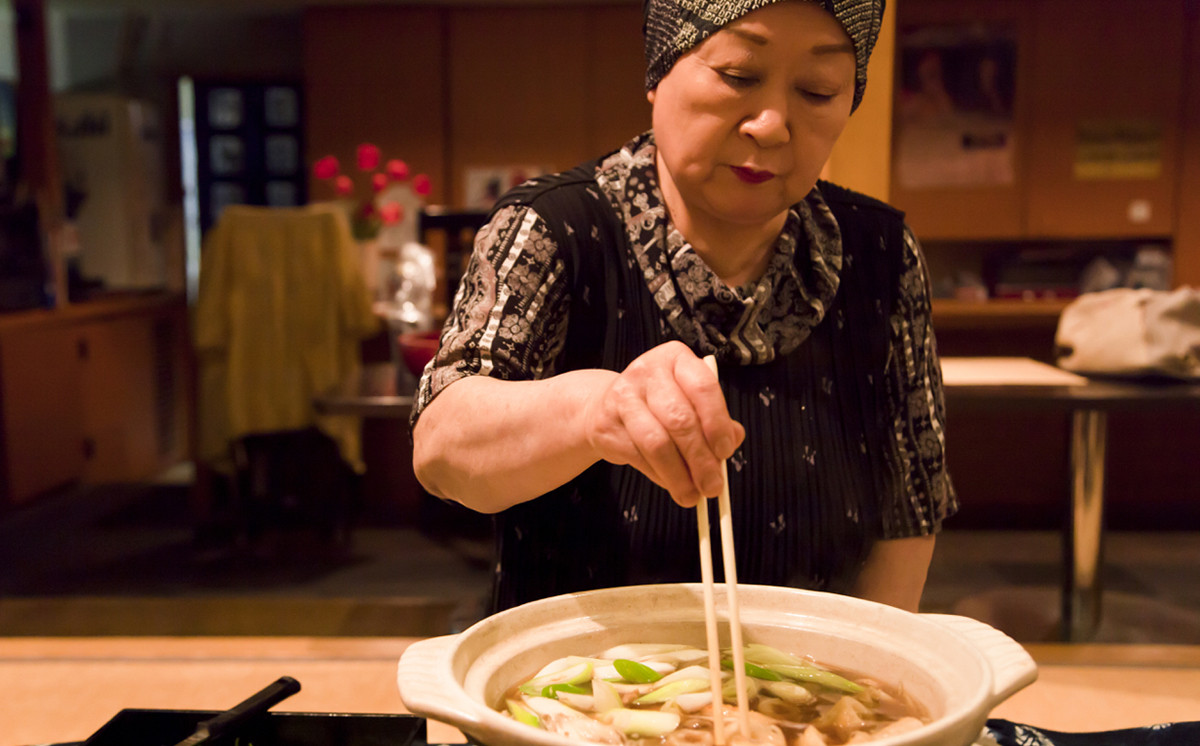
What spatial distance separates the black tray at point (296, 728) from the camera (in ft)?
2.10

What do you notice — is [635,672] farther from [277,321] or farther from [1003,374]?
[277,321]

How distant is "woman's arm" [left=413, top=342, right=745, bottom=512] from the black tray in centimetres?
19

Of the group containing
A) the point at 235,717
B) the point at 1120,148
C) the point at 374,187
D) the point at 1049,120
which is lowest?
the point at 235,717

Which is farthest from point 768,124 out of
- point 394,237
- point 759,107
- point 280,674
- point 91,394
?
point 91,394

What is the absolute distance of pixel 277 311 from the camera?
3.94m

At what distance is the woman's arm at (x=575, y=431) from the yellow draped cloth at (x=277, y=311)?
10.8 feet

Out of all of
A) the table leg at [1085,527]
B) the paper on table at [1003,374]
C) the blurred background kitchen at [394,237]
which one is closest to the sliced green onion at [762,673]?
the paper on table at [1003,374]

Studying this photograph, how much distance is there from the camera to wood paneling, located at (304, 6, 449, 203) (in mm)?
5246

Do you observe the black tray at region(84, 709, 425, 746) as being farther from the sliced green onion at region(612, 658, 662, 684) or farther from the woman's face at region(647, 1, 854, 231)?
the woman's face at region(647, 1, 854, 231)

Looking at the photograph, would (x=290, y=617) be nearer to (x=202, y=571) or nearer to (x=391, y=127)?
(x=202, y=571)

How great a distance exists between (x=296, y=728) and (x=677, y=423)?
340mm

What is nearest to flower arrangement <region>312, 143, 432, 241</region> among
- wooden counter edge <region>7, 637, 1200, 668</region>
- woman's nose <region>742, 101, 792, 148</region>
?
wooden counter edge <region>7, 637, 1200, 668</region>

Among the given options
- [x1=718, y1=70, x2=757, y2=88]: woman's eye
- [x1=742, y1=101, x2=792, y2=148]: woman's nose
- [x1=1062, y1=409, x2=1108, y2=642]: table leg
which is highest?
[x1=718, y1=70, x2=757, y2=88]: woman's eye

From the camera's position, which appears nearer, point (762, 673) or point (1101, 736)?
point (762, 673)
